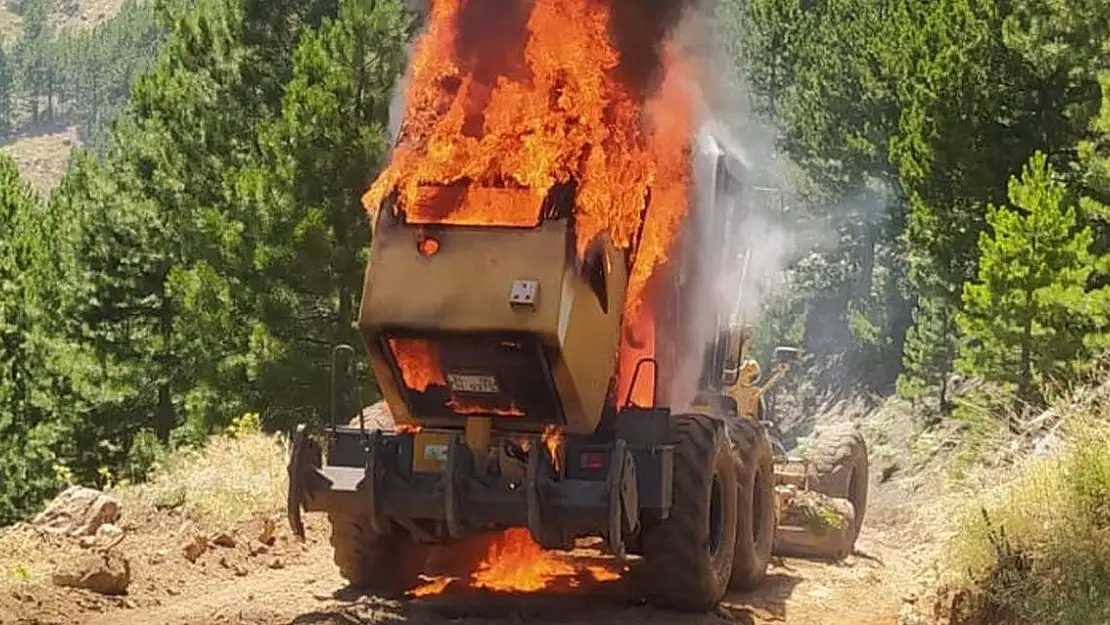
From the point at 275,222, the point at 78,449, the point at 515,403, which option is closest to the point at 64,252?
the point at 78,449

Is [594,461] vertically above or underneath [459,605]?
above

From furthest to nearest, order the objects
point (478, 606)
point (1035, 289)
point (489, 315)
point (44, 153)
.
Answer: point (44, 153)
point (1035, 289)
point (478, 606)
point (489, 315)

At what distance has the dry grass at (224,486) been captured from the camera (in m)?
14.3

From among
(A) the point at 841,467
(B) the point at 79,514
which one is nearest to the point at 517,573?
(B) the point at 79,514

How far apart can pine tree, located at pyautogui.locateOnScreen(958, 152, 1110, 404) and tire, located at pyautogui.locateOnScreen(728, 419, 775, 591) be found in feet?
30.8

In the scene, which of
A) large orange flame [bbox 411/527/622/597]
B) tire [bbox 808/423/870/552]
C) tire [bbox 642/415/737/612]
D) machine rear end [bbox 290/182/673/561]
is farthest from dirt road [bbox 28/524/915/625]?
tire [bbox 808/423/870/552]

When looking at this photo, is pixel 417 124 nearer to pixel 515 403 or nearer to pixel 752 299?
pixel 515 403

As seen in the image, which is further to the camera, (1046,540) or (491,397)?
(491,397)

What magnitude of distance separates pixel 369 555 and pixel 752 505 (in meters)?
3.38

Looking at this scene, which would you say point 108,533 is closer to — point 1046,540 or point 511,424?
point 511,424

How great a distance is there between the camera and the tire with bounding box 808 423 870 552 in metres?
16.2

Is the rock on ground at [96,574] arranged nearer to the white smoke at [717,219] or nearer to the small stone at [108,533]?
the small stone at [108,533]

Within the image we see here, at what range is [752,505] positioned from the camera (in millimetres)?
12156

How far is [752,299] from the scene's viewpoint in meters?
14.6
